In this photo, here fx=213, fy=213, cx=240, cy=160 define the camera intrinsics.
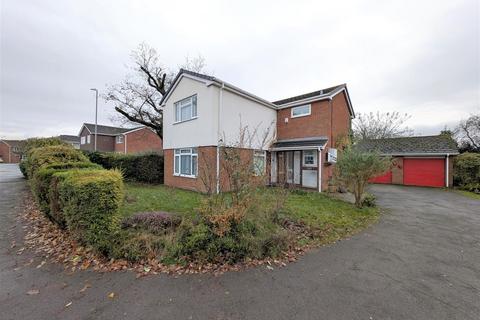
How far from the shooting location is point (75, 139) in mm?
55750

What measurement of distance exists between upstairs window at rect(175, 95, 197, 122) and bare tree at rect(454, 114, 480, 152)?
29.2 meters

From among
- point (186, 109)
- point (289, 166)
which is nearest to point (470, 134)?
point (289, 166)

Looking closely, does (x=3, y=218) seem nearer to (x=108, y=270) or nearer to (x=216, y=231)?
(x=108, y=270)

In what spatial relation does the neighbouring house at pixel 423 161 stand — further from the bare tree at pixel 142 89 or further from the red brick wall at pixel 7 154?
the red brick wall at pixel 7 154

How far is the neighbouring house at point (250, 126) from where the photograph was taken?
11.6 meters

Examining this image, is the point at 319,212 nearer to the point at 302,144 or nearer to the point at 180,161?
the point at 302,144

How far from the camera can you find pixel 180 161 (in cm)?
1382

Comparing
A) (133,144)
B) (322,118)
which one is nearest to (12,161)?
(133,144)

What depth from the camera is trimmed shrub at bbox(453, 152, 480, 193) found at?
15.7 meters

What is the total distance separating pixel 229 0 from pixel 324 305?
10.5 metres

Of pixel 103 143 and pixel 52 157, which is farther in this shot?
pixel 103 143

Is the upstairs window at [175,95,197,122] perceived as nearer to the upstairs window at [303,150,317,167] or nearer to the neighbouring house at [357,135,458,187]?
the upstairs window at [303,150,317,167]

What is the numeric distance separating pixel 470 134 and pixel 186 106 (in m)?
31.4

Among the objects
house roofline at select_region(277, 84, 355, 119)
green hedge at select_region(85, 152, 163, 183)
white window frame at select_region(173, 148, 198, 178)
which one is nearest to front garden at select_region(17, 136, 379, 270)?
white window frame at select_region(173, 148, 198, 178)
